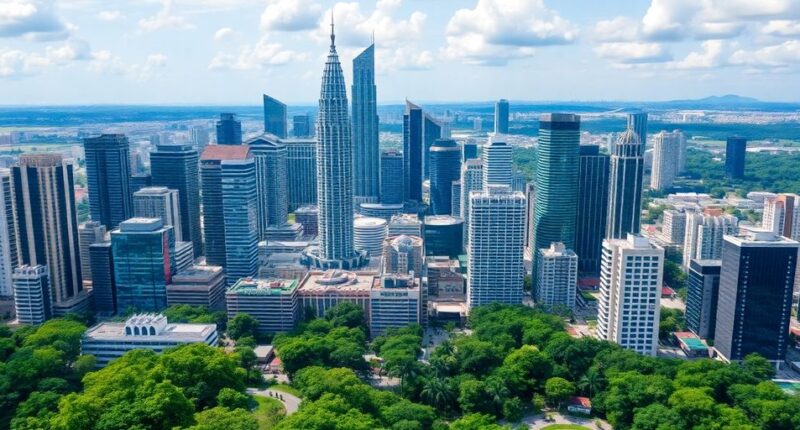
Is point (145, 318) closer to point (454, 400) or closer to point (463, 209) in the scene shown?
point (454, 400)

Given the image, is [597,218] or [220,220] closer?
[220,220]

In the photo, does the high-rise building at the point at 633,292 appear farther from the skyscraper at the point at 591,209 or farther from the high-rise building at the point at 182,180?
the high-rise building at the point at 182,180

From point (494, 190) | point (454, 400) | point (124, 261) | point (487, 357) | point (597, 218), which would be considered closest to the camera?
point (454, 400)

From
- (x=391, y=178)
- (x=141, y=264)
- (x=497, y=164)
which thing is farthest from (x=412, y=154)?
(x=141, y=264)

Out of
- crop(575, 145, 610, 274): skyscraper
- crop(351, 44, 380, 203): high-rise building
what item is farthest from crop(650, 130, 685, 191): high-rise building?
crop(351, 44, 380, 203): high-rise building

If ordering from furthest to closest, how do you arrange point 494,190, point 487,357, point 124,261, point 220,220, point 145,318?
1. point 220,220
2. point 494,190
3. point 124,261
4. point 145,318
5. point 487,357

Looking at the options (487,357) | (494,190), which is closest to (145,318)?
(487,357)

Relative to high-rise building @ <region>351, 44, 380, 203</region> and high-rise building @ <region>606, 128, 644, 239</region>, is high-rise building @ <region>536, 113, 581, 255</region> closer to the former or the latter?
high-rise building @ <region>606, 128, 644, 239</region>
